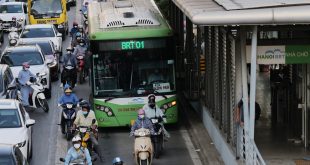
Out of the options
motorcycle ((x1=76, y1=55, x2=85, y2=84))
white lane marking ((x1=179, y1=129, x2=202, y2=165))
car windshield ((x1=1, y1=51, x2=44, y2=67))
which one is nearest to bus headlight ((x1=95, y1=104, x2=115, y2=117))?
white lane marking ((x1=179, y1=129, x2=202, y2=165))

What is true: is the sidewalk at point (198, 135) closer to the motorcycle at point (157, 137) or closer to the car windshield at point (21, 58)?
the motorcycle at point (157, 137)

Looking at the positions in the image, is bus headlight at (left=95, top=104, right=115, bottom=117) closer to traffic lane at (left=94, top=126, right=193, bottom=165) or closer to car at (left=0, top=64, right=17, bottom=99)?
traffic lane at (left=94, top=126, right=193, bottom=165)

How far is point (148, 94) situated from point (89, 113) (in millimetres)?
2945

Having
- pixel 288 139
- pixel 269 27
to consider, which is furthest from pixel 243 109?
pixel 288 139

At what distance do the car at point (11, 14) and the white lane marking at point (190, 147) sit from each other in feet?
80.7

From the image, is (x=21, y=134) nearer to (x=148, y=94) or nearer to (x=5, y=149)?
(x=5, y=149)

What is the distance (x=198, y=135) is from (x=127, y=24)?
11.4ft

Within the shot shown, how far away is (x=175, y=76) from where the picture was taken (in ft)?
83.3

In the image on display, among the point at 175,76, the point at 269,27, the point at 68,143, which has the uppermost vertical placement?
the point at 269,27

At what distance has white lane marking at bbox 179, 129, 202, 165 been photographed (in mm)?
22688

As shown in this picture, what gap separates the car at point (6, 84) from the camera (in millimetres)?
26516

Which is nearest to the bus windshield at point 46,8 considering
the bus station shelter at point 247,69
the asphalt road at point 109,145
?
the bus station shelter at point 247,69

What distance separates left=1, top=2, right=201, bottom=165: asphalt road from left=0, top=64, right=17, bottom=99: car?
1.15 m

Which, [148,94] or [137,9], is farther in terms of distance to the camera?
[137,9]
